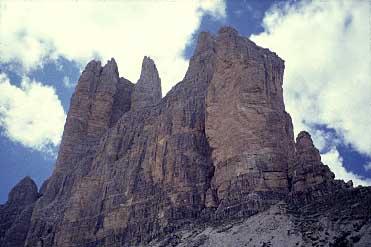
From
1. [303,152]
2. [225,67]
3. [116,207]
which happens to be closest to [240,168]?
[303,152]

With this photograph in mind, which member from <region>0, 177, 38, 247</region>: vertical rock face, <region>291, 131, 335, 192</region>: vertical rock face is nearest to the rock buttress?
<region>0, 177, 38, 247</region>: vertical rock face

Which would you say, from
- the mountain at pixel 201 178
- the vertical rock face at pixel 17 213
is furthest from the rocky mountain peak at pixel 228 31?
the vertical rock face at pixel 17 213

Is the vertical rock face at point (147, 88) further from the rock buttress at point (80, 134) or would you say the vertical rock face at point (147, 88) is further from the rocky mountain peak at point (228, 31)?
the rocky mountain peak at point (228, 31)

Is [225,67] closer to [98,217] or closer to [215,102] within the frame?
[215,102]

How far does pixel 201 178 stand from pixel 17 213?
47369 mm

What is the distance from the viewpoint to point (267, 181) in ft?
227

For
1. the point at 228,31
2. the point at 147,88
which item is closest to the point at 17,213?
the point at 147,88

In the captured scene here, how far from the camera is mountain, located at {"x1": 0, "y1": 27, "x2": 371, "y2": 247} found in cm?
Answer: 5872

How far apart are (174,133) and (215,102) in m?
10.2

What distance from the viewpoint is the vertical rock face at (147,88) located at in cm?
12112

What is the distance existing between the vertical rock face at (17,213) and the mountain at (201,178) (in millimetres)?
223

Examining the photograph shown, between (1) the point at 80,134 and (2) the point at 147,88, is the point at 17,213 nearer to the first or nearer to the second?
(1) the point at 80,134

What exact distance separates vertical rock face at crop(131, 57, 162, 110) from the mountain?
3.99 feet

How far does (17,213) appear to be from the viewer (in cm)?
10550
